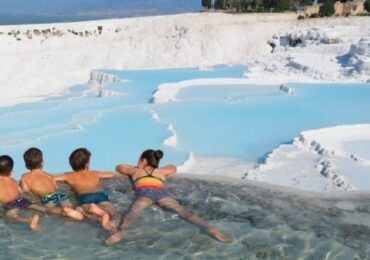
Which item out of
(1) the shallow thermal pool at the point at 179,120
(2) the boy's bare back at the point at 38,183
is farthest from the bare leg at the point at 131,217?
(1) the shallow thermal pool at the point at 179,120

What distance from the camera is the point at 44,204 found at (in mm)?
4828

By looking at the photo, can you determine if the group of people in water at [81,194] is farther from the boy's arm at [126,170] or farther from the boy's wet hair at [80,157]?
the boy's arm at [126,170]

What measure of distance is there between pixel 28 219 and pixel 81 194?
52 centimetres

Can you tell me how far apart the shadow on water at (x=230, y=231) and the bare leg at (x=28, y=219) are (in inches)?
2.4

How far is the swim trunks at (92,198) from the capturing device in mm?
4793

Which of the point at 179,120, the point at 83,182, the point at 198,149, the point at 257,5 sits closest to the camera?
the point at 83,182

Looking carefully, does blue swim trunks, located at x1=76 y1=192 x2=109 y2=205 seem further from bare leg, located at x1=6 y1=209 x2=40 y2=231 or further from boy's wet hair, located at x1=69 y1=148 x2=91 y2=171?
bare leg, located at x1=6 y1=209 x2=40 y2=231

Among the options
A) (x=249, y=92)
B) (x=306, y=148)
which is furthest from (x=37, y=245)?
(x=249, y=92)

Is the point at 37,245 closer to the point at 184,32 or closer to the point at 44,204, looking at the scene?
the point at 44,204

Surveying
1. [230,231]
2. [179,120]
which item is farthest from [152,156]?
[179,120]

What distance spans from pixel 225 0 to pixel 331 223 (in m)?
36.2

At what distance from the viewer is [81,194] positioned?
491 cm

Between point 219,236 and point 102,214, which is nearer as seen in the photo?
point 219,236

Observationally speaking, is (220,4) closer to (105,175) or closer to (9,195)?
(105,175)
